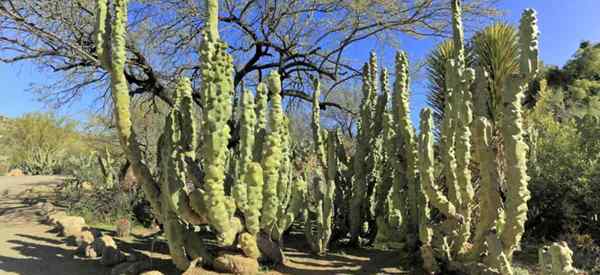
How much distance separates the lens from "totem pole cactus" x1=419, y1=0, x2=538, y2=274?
12.3ft

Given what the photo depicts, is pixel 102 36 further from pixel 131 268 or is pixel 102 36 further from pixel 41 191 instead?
pixel 41 191

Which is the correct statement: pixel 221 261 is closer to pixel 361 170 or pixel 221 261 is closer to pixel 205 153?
pixel 205 153

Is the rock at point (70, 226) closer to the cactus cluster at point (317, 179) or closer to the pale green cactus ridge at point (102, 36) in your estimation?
the cactus cluster at point (317, 179)

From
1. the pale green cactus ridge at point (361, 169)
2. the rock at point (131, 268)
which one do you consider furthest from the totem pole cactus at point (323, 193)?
the rock at point (131, 268)

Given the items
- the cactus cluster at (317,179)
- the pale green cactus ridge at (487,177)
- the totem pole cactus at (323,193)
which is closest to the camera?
the cactus cluster at (317,179)

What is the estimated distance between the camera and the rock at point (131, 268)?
4797mm

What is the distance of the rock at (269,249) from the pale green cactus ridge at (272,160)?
30 cm

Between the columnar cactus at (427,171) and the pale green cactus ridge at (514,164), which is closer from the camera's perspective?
the pale green cactus ridge at (514,164)

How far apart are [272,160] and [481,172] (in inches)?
87.4

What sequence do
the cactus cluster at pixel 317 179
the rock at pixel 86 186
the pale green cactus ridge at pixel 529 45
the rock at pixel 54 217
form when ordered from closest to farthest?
the pale green cactus ridge at pixel 529 45
the cactus cluster at pixel 317 179
the rock at pixel 54 217
the rock at pixel 86 186

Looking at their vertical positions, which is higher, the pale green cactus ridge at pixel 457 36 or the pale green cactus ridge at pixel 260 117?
the pale green cactus ridge at pixel 457 36

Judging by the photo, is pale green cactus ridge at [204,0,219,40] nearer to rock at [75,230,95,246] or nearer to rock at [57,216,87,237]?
rock at [75,230,95,246]

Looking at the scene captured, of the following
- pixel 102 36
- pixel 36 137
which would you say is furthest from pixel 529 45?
pixel 36 137

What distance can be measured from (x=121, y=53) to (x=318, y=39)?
6.43 metres
